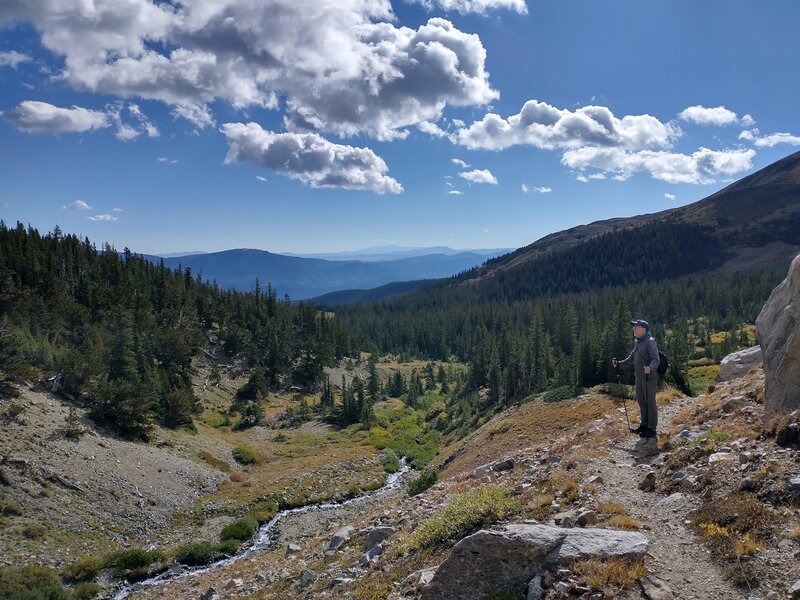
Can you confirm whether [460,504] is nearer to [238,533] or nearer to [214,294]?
[238,533]

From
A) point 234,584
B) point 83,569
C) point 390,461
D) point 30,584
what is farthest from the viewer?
point 390,461

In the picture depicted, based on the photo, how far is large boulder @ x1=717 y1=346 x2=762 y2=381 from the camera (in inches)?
882

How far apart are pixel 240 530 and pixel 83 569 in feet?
32.5

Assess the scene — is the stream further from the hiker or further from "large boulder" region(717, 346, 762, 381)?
"large boulder" region(717, 346, 762, 381)

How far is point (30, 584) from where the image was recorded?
995 inches

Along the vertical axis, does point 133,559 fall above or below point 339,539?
below

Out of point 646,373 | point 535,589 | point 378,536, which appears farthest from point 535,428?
point 535,589

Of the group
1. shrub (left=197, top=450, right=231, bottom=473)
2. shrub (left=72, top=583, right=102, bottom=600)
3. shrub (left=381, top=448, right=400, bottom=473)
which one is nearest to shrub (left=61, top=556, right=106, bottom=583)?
shrub (left=72, top=583, right=102, bottom=600)

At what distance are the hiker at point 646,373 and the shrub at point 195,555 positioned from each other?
93.8 ft

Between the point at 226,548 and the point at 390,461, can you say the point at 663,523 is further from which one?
the point at 390,461

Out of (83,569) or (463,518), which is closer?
(463,518)

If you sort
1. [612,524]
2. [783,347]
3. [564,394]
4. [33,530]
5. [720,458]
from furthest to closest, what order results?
[564,394], [33,530], [783,347], [720,458], [612,524]

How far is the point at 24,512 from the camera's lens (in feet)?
107

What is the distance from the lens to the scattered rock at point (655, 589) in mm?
7773
